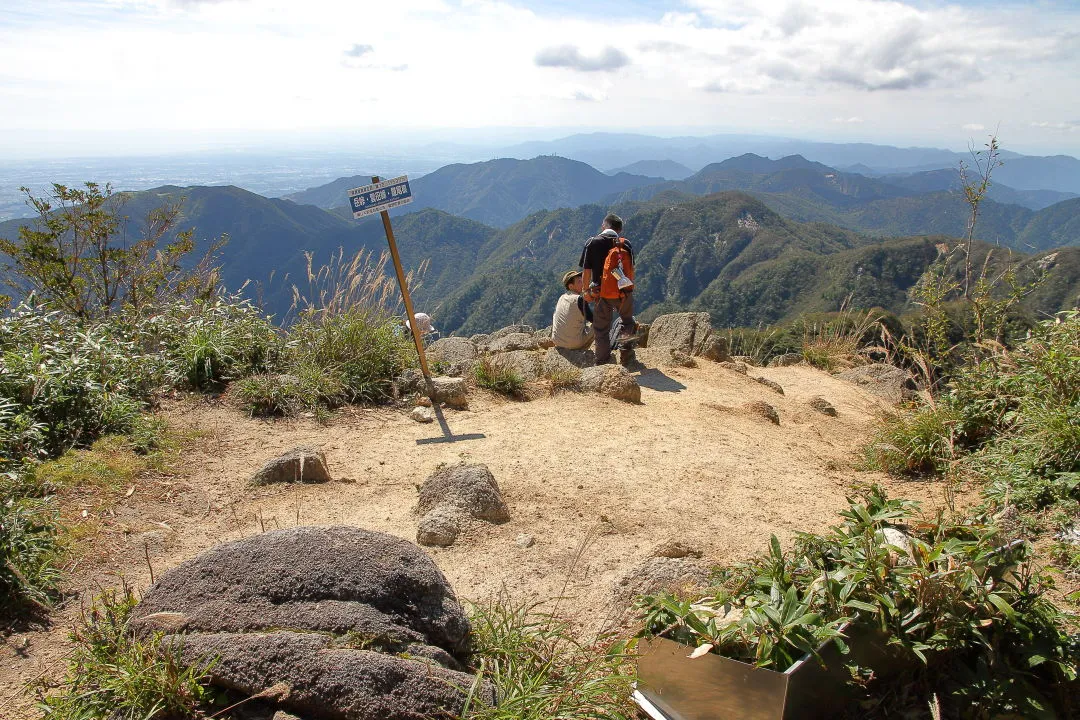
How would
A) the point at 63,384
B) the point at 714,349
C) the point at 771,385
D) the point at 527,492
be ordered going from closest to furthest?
the point at 527,492, the point at 63,384, the point at 771,385, the point at 714,349

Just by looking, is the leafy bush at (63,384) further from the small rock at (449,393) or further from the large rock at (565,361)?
the large rock at (565,361)

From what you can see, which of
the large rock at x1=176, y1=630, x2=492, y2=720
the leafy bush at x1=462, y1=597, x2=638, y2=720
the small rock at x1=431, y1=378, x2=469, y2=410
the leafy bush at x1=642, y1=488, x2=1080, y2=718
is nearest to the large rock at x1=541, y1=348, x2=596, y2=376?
the small rock at x1=431, y1=378, x2=469, y2=410

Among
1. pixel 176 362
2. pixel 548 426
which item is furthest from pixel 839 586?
pixel 176 362

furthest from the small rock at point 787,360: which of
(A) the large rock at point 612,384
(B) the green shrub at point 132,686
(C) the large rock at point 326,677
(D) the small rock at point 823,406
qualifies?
(B) the green shrub at point 132,686

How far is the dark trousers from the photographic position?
27.1 ft

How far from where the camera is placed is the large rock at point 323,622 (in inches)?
72.8

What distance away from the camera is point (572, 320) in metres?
8.92

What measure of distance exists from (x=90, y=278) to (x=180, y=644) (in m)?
10.5

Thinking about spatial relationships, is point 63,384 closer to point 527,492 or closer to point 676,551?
point 527,492

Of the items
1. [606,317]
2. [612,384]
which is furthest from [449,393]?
[606,317]

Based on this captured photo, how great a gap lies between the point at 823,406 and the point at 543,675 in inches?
261

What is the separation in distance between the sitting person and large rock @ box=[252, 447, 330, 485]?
4804mm

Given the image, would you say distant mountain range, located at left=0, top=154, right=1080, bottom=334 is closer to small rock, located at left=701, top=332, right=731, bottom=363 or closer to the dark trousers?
the dark trousers

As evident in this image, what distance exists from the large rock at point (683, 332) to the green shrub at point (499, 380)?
3715 mm
